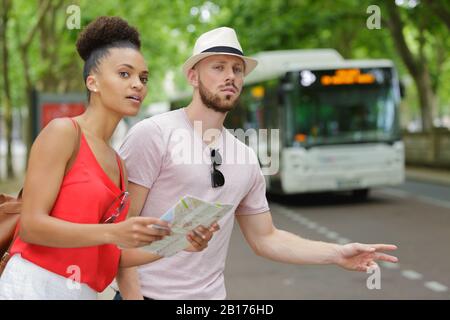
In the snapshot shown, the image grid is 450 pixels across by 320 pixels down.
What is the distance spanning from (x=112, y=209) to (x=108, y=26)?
21.6 inches

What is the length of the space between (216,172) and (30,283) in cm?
84

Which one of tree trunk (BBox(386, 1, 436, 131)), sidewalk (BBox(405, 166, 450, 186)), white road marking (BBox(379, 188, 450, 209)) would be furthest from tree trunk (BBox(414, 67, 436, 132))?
white road marking (BBox(379, 188, 450, 209))

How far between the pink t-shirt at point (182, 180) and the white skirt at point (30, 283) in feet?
2.21

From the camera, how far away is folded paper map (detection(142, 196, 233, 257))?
212 centimetres

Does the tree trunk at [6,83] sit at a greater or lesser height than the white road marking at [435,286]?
greater

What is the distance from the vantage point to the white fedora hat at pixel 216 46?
2.89 m

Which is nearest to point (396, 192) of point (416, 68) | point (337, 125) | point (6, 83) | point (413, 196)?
point (413, 196)

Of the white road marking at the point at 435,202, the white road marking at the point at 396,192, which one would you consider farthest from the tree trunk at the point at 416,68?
the white road marking at the point at 435,202

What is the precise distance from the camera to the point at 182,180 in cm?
287

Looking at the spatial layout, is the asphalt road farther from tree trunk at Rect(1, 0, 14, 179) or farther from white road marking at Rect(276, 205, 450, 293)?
tree trunk at Rect(1, 0, 14, 179)

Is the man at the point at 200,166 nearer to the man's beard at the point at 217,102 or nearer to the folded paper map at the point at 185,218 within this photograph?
the man's beard at the point at 217,102

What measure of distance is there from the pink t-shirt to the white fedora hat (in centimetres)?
23
